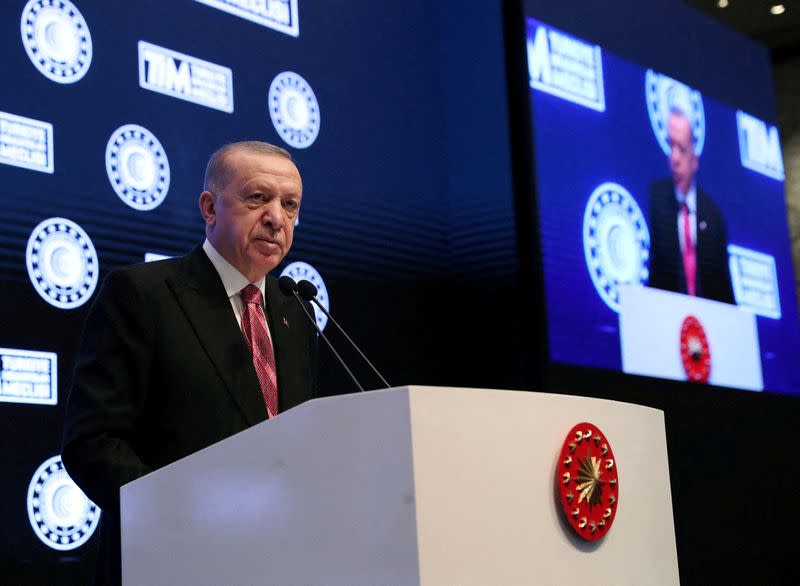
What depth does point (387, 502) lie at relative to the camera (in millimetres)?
1483

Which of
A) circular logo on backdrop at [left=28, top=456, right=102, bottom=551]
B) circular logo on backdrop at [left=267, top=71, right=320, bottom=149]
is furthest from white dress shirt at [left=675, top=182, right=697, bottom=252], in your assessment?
circular logo on backdrop at [left=28, top=456, right=102, bottom=551]

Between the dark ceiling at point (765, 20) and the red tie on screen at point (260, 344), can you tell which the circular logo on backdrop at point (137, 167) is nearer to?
the red tie on screen at point (260, 344)

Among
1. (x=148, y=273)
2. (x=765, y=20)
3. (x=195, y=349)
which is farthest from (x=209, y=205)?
(x=765, y=20)

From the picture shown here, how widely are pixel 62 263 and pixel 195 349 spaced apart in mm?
1515

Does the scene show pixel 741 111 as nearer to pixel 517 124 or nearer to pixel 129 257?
pixel 517 124

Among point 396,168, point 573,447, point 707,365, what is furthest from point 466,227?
point 573,447

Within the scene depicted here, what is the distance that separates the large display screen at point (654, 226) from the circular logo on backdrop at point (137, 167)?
180 centimetres

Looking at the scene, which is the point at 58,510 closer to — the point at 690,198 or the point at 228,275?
the point at 228,275

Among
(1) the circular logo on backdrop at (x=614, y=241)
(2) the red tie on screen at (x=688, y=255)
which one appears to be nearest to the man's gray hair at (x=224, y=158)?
(1) the circular logo on backdrop at (x=614, y=241)

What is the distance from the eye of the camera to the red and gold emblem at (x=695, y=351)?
17.6ft

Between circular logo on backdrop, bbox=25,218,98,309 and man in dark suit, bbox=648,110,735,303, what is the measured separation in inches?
108

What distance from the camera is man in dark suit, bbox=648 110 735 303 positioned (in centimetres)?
543

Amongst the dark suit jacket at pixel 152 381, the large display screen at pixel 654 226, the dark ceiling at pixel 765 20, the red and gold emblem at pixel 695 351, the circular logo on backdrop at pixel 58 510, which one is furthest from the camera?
the dark ceiling at pixel 765 20

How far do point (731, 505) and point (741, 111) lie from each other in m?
2.13
